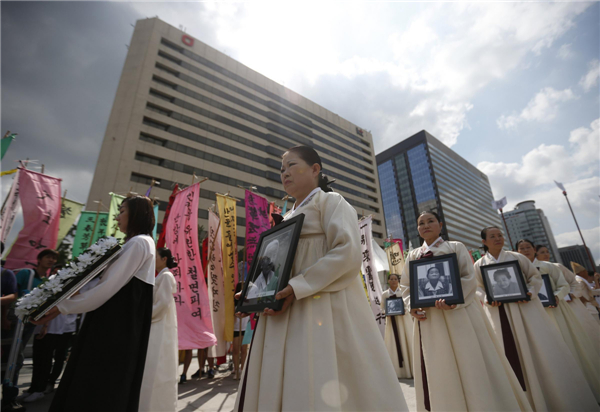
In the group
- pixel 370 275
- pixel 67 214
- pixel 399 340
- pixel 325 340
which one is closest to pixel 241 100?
pixel 67 214

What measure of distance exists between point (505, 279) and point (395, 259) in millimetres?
6289

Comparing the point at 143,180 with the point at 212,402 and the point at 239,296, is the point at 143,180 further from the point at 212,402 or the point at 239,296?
the point at 239,296

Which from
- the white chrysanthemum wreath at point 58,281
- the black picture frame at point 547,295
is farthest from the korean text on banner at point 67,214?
the black picture frame at point 547,295

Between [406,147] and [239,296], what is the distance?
78.1 metres

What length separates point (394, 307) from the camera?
5.92 metres

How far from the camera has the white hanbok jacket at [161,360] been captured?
7.78 feet

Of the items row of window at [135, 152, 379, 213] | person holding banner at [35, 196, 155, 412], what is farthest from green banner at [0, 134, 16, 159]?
row of window at [135, 152, 379, 213]

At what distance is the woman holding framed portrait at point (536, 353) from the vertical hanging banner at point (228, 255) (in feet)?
15.1

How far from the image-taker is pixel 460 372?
2.34m

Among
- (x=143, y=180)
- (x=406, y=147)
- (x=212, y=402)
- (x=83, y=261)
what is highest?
(x=406, y=147)

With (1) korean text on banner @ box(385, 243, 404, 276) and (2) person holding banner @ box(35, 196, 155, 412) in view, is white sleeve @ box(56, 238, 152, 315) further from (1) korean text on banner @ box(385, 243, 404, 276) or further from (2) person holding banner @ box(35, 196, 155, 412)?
(1) korean text on banner @ box(385, 243, 404, 276)

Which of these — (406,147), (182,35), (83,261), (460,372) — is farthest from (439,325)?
(406,147)

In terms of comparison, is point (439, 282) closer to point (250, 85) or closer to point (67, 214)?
point (67, 214)

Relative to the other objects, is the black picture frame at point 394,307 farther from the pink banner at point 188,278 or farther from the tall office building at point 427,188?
the tall office building at point 427,188
